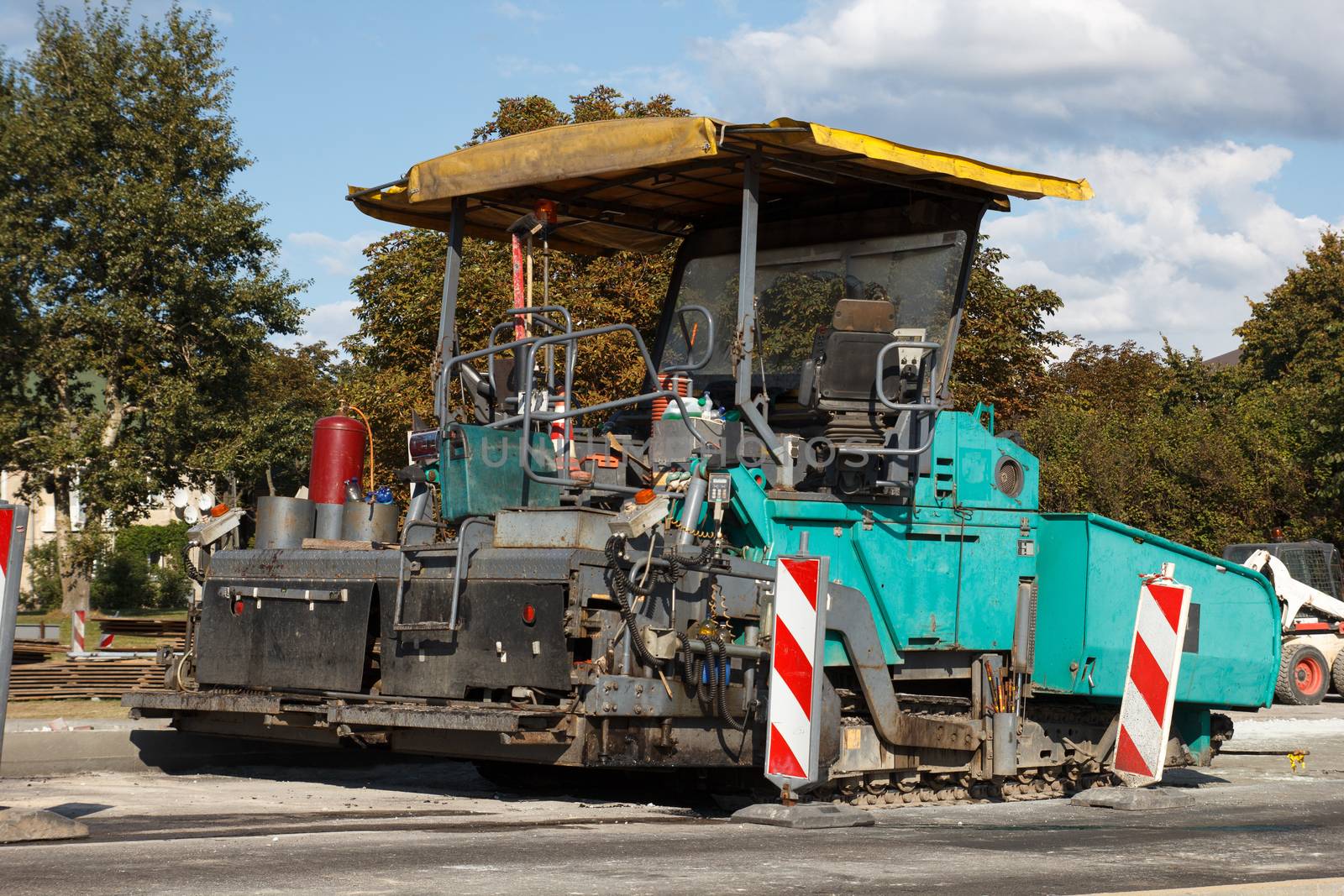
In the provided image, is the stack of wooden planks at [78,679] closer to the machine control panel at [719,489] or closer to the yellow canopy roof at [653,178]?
the yellow canopy roof at [653,178]

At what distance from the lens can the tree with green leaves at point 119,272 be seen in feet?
102

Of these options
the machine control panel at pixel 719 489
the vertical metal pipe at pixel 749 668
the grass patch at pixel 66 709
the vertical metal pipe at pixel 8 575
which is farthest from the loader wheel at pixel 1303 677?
the vertical metal pipe at pixel 8 575

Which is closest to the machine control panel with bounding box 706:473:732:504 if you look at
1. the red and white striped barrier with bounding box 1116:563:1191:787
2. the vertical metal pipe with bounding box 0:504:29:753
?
the red and white striped barrier with bounding box 1116:563:1191:787

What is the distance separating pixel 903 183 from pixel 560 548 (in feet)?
10.7

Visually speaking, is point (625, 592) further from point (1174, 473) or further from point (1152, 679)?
point (1174, 473)

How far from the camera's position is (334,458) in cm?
1042

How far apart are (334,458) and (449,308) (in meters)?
1.23

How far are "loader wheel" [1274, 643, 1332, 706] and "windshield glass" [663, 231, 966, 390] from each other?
15260 millimetres

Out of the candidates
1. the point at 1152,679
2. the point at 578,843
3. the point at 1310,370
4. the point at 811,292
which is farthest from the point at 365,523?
the point at 1310,370

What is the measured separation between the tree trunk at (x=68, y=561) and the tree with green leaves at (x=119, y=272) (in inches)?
1.9

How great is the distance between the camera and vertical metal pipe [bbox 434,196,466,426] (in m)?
9.71

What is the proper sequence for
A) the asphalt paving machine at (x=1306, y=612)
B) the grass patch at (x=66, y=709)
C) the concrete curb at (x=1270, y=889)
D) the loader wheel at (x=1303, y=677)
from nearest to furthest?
the concrete curb at (x=1270, y=889) < the grass patch at (x=66, y=709) < the loader wheel at (x=1303, y=677) < the asphalt paving machine at (x=1306, y=612)

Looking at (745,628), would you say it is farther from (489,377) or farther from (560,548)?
(489,377)

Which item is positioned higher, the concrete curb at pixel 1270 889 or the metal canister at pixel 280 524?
the metal canister at pixel 280 524
